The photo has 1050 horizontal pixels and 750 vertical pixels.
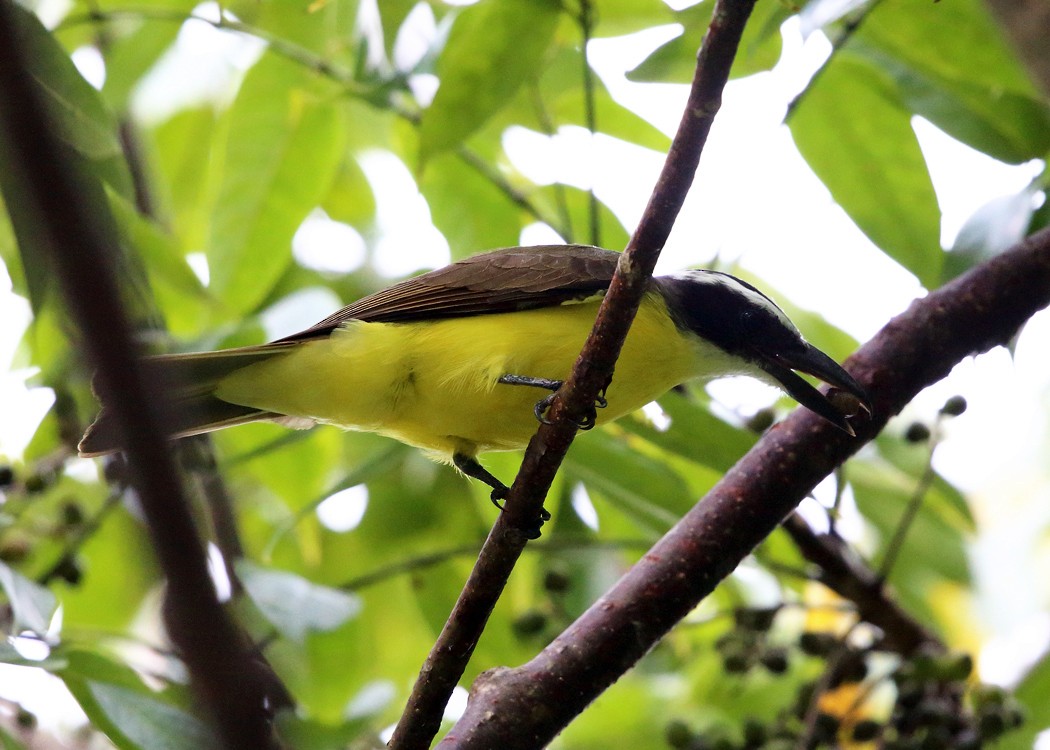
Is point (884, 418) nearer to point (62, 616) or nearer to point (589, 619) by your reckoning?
point (589, 619)

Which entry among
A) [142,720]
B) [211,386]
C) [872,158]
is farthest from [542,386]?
[142,720]

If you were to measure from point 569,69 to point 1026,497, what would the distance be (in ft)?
12.7

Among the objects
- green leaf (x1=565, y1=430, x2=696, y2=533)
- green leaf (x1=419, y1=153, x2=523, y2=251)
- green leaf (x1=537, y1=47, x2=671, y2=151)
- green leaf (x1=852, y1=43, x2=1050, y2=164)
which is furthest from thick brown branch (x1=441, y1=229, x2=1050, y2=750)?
green leaf (x1=419, y1=153, x2=523, y2=251)

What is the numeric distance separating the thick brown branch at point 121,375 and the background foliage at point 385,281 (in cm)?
157

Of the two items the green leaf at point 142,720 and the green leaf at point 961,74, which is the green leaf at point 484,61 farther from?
the green leaf at point 142,720

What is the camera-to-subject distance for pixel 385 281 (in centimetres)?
480

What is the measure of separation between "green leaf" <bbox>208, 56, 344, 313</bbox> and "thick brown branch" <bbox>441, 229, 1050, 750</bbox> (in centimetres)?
167

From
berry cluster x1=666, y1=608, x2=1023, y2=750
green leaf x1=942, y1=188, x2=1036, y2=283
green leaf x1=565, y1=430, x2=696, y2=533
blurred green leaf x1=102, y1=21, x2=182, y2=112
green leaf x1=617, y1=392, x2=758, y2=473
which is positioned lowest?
berry cluster x1=666, y1=608, x2=1023, y2=750

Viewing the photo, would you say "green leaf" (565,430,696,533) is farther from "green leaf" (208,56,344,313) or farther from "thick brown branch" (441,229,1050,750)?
"green leaf" (208,56,344,313)

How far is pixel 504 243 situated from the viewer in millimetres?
3725

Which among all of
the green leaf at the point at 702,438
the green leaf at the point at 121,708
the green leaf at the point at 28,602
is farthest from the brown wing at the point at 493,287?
the green leaf at the point at 121,708

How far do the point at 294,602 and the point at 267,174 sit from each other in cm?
158

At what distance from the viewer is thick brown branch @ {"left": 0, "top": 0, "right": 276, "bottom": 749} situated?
2.03ft

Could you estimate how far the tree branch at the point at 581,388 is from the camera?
184cm
